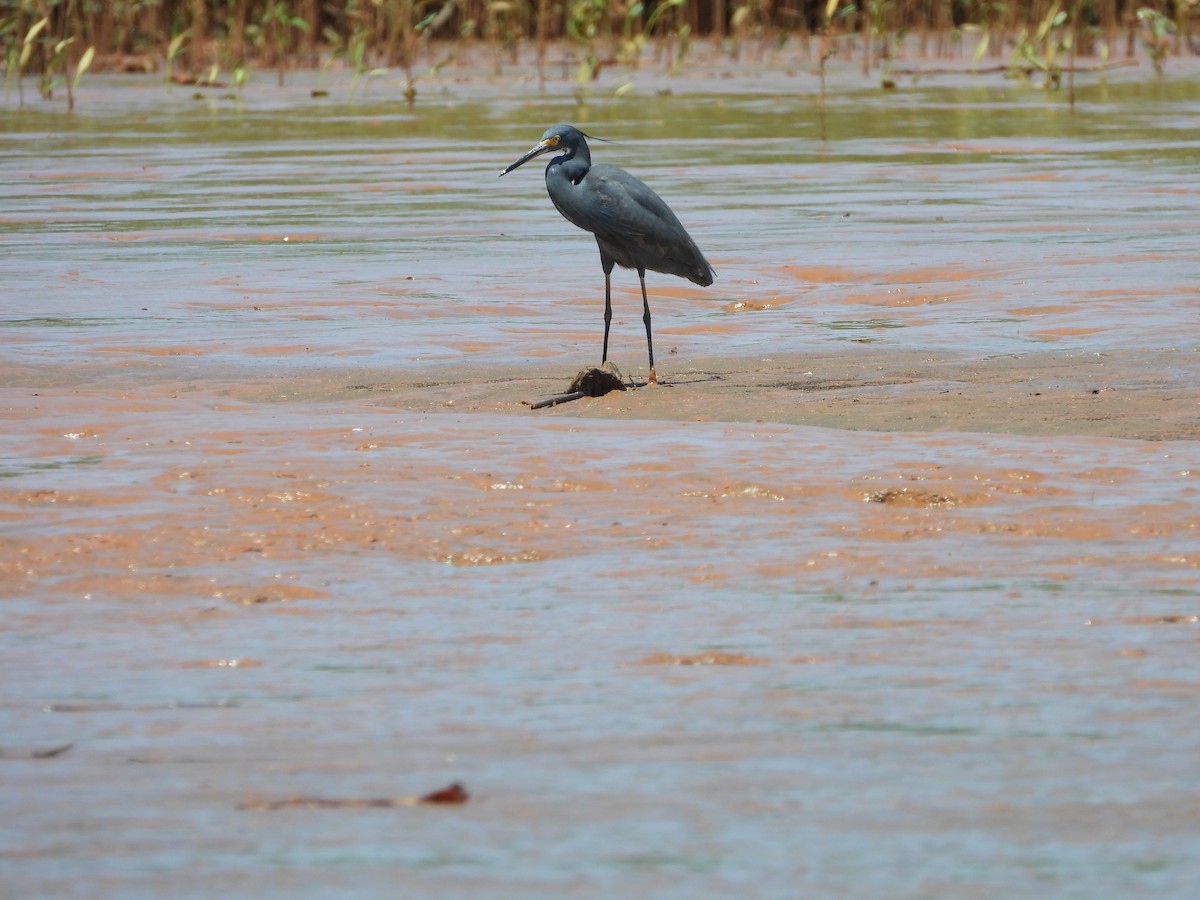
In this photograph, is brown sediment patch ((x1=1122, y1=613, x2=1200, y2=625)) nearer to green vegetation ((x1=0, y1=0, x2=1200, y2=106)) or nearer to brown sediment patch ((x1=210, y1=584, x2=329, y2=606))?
brown sediment patch ((x1=210, y1=584, x2=329, y2=606))

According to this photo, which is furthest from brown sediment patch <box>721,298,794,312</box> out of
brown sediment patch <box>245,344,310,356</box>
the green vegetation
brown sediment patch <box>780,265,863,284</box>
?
the green vegetation

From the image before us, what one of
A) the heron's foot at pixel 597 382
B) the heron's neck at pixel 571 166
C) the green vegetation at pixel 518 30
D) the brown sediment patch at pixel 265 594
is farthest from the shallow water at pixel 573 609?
the green vegetation at pixel 518 30

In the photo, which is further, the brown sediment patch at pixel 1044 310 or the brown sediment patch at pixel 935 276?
the brown sediment patch at pixel 935 276

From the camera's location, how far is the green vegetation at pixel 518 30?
2556 cm

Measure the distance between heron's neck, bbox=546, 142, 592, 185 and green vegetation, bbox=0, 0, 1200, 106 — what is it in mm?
16874

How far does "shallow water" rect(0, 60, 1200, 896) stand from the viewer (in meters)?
2.93

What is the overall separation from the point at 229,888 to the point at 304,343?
18.3 feet

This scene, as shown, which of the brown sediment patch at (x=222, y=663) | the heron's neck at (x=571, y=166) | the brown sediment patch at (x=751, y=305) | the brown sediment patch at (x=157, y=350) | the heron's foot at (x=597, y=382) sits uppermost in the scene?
the heron's neck at (x=571, y=166)

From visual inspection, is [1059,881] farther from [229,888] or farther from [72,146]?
[72,146]

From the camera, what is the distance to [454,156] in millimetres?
16438

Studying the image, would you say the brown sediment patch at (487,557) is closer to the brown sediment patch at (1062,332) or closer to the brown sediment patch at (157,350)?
the brown sediment patch at (157,350)

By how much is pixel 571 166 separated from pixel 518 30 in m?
21.9

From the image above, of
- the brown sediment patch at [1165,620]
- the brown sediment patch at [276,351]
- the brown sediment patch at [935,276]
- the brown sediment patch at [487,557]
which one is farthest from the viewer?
the brown sediment patch at [935,276]

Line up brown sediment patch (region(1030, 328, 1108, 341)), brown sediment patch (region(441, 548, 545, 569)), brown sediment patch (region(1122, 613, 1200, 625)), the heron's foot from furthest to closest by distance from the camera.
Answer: brown sediment patch (region(1030, 328, 1108, 341))
the heron's foot
brown sediment patch (region(441, 548, 545, 569))
brown sediment patch (region(1122, 613, 1200, 625))
